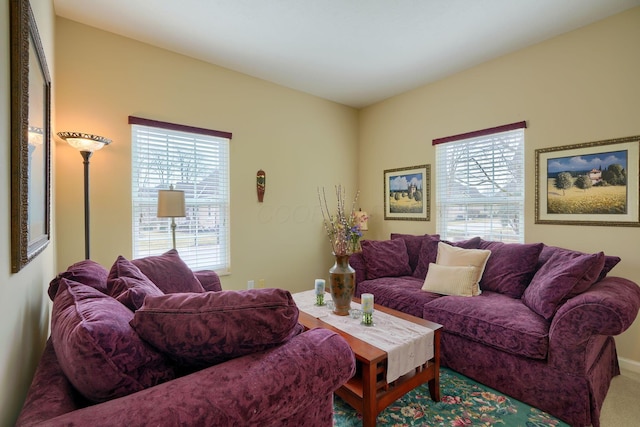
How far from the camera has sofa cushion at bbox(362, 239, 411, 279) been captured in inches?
129

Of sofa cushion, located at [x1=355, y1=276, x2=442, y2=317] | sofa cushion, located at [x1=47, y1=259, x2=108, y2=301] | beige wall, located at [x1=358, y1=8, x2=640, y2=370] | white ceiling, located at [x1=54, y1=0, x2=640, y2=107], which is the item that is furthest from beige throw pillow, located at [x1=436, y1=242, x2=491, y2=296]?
sofa cushion, located at [x1=47, y1=259, x2=108, y2=301]

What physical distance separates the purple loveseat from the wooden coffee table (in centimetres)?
44

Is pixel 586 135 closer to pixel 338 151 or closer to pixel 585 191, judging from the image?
pixel 585 191

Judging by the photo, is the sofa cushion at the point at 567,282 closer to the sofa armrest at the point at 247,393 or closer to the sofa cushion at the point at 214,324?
the sofa armrest at the point at 247,393

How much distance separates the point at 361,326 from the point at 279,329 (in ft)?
3.42

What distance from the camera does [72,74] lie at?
8.24 ft

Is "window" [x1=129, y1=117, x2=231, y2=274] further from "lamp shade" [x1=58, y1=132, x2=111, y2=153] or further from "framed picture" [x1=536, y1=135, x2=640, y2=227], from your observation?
"framed picture" [x1=536, y1=135, x2=640, y2=227]

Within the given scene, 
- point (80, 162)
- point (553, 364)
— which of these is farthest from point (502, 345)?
point (80, 162)

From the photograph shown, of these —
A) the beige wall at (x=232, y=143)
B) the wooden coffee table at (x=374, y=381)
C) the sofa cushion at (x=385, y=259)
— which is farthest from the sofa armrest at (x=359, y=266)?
the wooden coffee table at (x=374, y=381)

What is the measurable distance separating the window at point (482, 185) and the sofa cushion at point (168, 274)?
113 inches

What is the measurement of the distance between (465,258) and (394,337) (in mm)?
1391

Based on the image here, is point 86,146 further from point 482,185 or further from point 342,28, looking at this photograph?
point 482,185

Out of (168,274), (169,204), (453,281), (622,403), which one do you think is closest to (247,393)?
(168,274)

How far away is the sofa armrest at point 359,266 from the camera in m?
3.20
